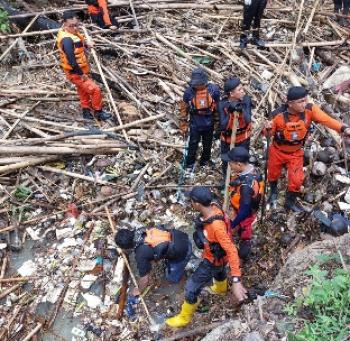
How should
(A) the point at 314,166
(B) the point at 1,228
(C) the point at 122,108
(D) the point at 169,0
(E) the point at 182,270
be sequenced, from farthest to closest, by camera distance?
(D) the point at 169,0
(C) the point at 122,108
(A) the point at 314,166
(B) the point at 1,228
(E) the point at 182,270

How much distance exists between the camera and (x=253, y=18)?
404 inches

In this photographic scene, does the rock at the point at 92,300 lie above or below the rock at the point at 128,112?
below

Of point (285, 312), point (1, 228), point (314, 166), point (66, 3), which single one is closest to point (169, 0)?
point (66, 3)

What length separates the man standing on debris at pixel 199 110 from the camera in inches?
270

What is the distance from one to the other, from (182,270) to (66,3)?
8.02 m

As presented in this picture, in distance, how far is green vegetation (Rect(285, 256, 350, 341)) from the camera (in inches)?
162

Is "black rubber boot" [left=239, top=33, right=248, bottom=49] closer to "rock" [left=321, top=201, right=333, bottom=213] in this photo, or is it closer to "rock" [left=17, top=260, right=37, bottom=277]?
"rock" [left=321, top=201, right=333, bottom=213]

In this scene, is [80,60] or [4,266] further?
[80,60]

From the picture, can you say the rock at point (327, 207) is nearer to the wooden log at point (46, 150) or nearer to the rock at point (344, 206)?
the rock at point (344, 206)

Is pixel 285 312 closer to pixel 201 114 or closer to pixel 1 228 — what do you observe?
pixel 201 114

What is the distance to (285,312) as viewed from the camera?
458 centimetres

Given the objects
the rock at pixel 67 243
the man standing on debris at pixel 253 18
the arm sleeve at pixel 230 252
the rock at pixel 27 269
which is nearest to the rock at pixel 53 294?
the rock at pixel 27 269

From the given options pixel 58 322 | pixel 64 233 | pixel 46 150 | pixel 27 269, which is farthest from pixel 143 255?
pixel 46 150

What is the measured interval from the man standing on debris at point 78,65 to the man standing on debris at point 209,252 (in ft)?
12.1
